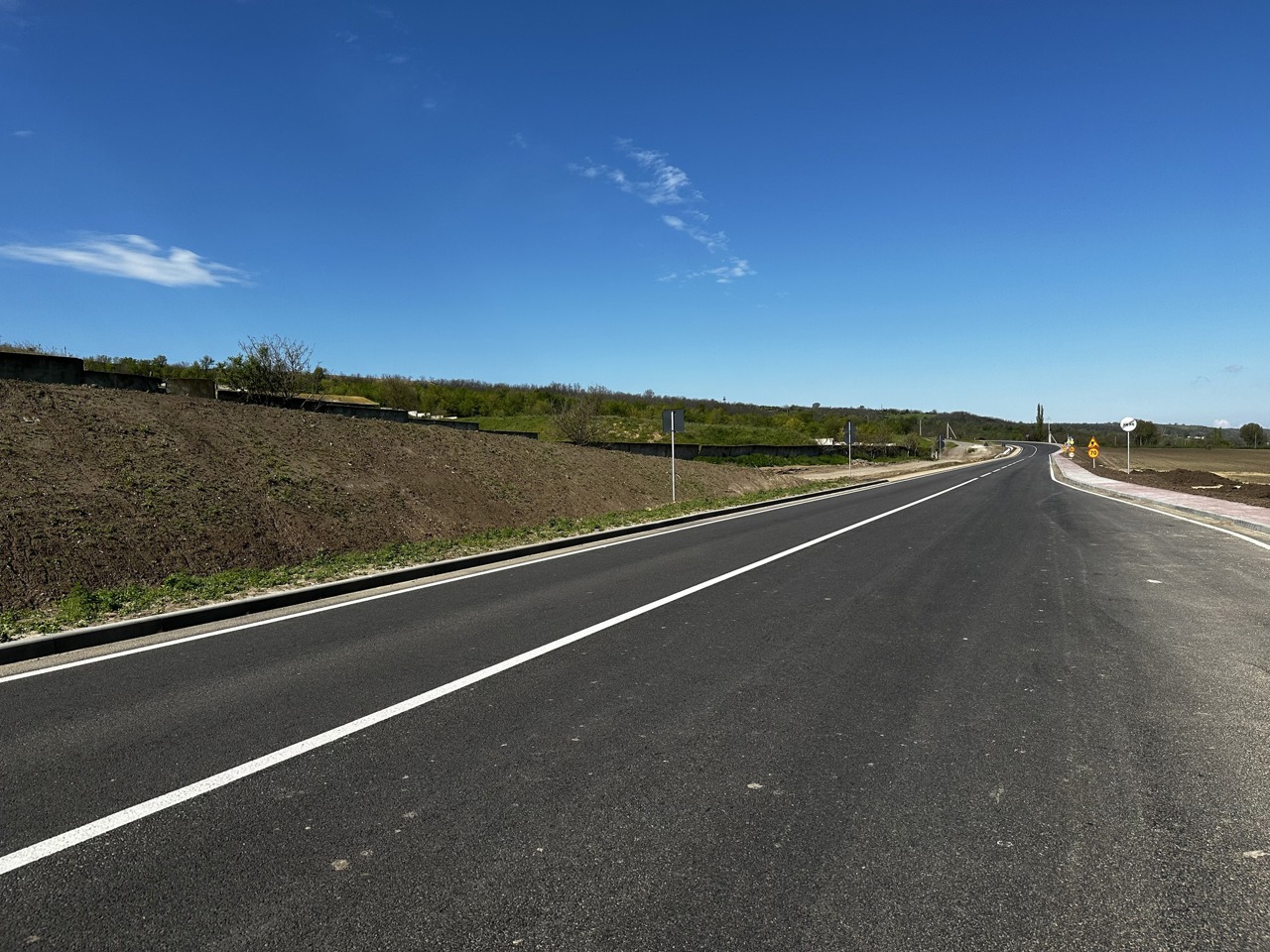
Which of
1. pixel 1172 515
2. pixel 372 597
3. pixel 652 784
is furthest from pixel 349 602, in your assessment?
pixel 1172 515

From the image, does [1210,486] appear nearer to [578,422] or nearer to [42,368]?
[578,422]

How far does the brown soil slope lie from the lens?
1045 centimetres

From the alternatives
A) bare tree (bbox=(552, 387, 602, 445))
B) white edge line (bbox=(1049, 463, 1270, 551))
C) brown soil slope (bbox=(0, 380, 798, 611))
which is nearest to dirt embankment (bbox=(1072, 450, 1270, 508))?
white edge line (bbox=(1049, 463, 1270, 551))

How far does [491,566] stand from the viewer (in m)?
11.4

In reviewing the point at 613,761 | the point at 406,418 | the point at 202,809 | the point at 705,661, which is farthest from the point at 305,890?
the point at 406,418

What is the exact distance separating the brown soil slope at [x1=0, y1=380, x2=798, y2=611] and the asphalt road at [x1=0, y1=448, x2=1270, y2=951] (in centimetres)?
494

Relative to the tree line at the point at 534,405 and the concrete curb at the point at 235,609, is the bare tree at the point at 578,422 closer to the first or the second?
the tree line at the point at 534,405

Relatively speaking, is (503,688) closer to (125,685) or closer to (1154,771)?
(125,685)

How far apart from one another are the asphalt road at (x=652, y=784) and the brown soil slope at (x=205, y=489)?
4944mm

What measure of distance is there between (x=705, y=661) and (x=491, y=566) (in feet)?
20.2

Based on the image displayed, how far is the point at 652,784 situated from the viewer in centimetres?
374

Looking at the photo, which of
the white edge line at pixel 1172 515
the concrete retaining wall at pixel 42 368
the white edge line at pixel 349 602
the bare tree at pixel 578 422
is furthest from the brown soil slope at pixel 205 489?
the bare tree at pixel 578 422

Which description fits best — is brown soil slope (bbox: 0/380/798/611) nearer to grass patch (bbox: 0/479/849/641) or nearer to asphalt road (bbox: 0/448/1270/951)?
grass patch (bbox: 0/479/849/641)

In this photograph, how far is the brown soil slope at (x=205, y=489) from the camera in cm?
1045
